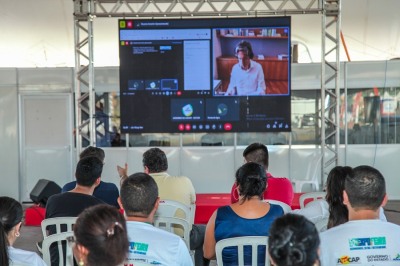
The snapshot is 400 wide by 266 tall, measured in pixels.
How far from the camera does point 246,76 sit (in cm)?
699

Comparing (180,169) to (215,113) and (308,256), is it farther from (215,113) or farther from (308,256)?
(308,256)

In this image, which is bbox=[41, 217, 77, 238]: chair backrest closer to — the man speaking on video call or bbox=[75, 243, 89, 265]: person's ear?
bbox=[75, 243, 89, 265]: person's ear

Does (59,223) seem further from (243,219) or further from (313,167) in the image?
(313,167)

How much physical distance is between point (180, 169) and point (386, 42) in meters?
5.05

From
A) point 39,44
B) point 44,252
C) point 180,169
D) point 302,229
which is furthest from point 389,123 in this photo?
point 302,229

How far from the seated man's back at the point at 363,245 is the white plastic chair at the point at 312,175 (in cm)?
703

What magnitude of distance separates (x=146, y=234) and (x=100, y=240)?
806mm

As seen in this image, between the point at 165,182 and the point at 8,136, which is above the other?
the point at 8,136

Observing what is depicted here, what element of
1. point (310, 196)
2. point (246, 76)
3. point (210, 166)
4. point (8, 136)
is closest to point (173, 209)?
point (310, 196)

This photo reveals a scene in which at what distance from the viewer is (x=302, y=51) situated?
10.8 metres

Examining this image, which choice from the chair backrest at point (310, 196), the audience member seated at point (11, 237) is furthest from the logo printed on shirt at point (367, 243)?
the chair backrest at point (310, 196)

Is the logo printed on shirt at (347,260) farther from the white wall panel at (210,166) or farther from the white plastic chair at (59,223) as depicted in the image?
the white wall panel at (210,166)

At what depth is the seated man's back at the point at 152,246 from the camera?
2.44m

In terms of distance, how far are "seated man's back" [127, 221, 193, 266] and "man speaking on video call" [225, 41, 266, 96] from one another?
15.2 feet
